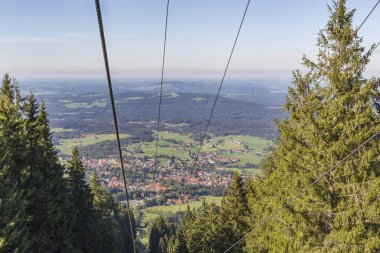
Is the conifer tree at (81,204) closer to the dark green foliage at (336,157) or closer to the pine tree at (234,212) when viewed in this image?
the pine tree at (234,212)

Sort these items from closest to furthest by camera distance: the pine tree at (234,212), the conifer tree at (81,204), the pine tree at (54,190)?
the pine tree at (54,190) → the pine tree at (234,212) → the conifer tree at (81,204)

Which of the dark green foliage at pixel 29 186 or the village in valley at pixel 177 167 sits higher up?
the dark green foliage at pixel 29 186

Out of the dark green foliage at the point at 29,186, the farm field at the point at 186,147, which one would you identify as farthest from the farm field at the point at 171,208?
the dark green foliage at the point at 29,186

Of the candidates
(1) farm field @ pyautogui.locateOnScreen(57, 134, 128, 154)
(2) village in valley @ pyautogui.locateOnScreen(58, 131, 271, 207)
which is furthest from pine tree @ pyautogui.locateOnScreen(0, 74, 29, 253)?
(1) farm field @ pyautogui.locateOnScreen(57, 134, 128, 154)

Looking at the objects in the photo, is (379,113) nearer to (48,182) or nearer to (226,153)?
(48,182)

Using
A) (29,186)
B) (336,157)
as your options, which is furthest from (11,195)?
(336,157)

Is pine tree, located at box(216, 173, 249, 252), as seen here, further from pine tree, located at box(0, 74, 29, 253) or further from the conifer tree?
pine tree, located at box(0, 74, 29, 253)

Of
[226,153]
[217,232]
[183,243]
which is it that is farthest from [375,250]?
[226,153]

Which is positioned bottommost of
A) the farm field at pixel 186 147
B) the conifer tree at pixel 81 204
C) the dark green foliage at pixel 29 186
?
the farm field at pixel 186 147
